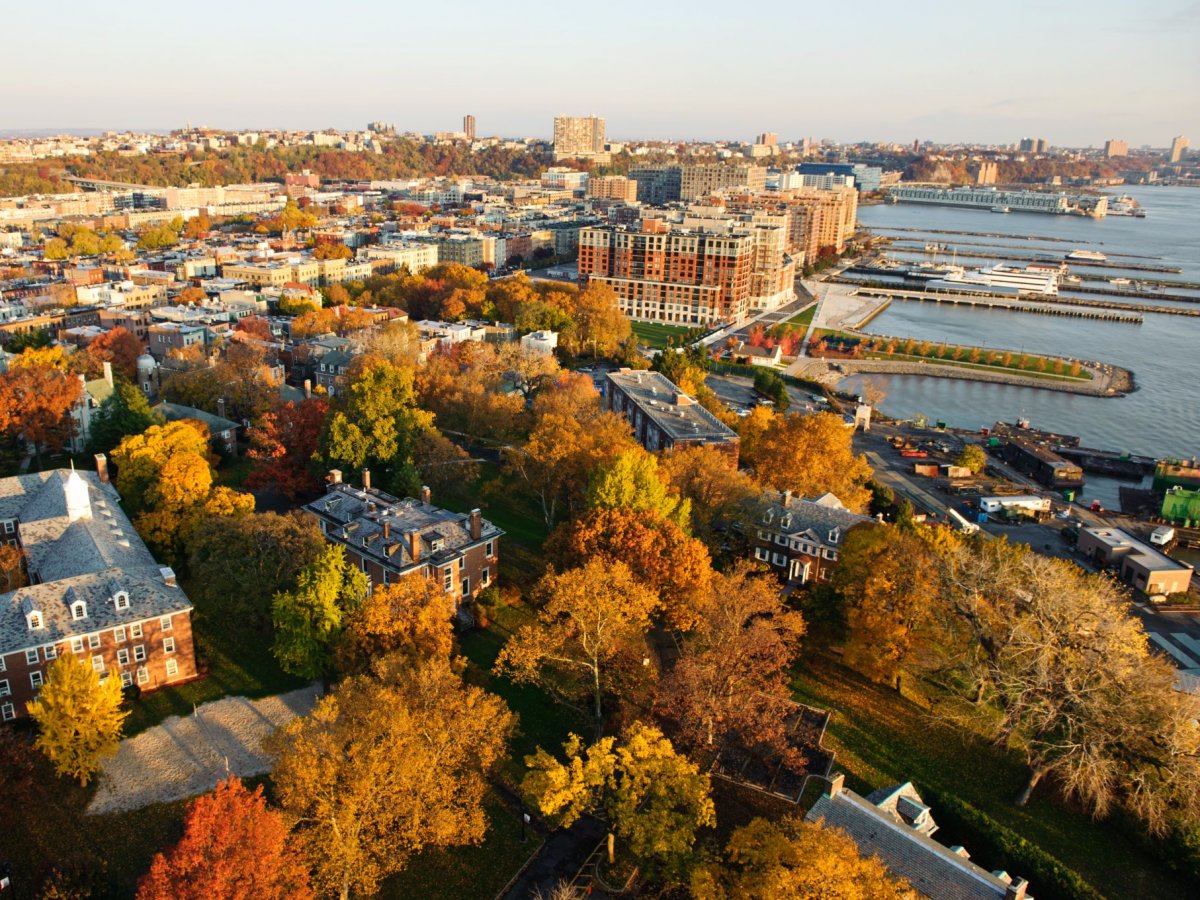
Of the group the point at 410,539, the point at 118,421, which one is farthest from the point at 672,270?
the point at 410,539

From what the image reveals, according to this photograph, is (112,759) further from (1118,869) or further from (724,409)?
(724,409)

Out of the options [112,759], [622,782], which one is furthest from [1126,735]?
[112,759]

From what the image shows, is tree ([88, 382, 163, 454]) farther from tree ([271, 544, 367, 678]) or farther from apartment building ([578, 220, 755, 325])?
apartment building ([578, 220, 755, 325])

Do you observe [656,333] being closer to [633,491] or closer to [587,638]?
[633,491]

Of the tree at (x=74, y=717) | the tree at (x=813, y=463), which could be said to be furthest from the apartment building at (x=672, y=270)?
the tree at (x=74, y=717)

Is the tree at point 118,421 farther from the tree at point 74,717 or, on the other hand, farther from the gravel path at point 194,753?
the tree at point 74,717

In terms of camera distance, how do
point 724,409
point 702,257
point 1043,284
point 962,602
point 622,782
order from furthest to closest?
point 1043,284 < point 702,257 < point 724,409 < point 962,602 < point 622,782
